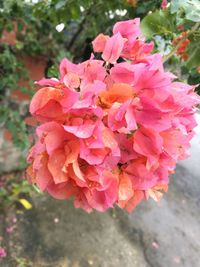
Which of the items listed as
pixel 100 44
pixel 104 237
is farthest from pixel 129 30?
pixel 104 237

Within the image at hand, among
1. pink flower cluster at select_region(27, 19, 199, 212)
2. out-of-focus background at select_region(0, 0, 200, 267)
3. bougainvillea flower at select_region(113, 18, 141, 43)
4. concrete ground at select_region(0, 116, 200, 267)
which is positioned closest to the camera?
pink flower cluster at select_region(27, 19, 199, 212)

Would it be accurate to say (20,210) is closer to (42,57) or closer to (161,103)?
(42,57)

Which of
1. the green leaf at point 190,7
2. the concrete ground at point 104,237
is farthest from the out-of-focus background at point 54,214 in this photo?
the green leaf at point 190,7

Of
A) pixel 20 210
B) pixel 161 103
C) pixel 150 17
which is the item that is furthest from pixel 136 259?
pixel 161 103

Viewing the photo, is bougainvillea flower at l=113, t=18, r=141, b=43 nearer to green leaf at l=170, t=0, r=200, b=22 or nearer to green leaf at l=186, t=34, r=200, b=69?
green leaf at l=170, t=0, r=200, b=22

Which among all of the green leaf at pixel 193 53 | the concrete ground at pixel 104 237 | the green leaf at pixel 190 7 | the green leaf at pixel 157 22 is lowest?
the concrete ground at pixel 104 237

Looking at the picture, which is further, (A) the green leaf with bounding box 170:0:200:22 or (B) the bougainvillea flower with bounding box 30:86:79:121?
(A) the green leaf with bounding box 170:0:200:22

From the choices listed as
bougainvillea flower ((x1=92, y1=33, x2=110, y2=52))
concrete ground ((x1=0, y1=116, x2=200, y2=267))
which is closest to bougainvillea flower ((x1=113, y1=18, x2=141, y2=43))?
bougainvillea flower ((x1=92, y1=33, x2=110, y2=52))

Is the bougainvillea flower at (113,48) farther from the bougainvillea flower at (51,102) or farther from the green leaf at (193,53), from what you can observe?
the green leaf at (193,53)

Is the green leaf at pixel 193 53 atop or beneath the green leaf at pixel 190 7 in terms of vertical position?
beneath
